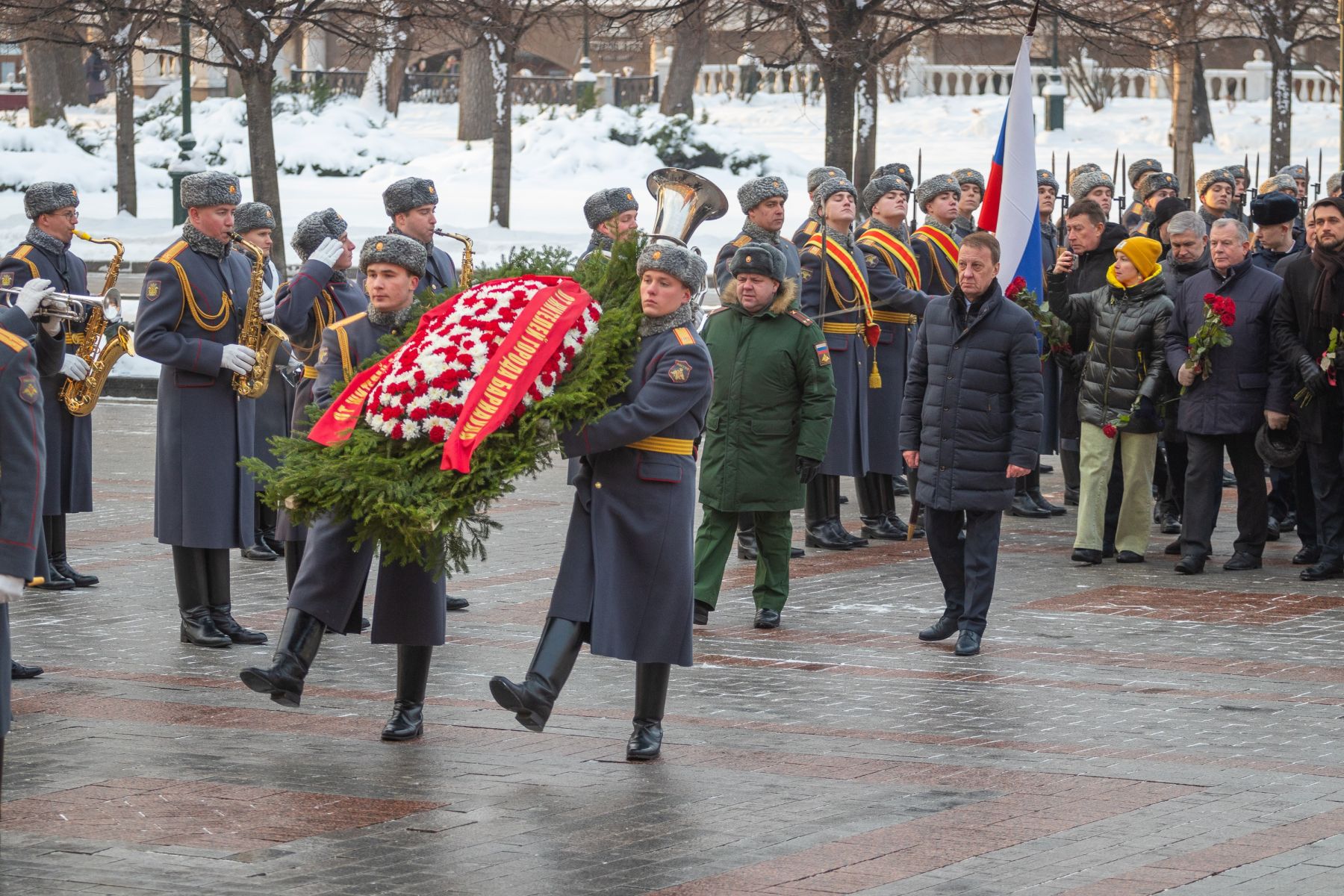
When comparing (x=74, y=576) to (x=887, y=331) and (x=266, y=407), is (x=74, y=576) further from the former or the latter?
(x=887, y=331)

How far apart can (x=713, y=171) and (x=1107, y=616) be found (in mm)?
27741

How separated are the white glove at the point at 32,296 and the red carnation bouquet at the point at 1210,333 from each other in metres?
7.07

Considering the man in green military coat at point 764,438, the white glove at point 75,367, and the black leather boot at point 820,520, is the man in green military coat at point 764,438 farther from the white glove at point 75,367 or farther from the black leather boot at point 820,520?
the white glove at point 75,367

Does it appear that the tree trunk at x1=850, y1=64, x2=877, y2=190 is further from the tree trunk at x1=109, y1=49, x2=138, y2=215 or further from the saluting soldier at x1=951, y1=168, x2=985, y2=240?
the tree trunk at x1=109, y1=49, x2=138, y2=215

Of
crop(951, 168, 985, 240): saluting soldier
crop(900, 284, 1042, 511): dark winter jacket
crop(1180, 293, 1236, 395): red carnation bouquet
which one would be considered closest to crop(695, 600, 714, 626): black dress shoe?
crop(900, 284, 1042, 511): dark winter jacket

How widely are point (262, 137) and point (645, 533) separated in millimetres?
17567

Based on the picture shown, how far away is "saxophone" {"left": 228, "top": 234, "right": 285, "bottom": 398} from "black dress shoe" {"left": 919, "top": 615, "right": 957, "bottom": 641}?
130 inches

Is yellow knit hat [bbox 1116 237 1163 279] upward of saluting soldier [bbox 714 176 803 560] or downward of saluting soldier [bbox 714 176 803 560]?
downward

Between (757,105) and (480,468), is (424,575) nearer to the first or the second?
(480,468)

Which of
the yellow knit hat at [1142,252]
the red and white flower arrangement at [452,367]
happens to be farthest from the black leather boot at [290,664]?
the yellow knit hat at [1142,252]

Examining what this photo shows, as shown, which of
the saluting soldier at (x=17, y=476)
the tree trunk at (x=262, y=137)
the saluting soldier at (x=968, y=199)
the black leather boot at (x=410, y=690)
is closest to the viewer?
the saluting soldier at (x=17, y=476)

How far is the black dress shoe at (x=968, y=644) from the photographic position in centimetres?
941

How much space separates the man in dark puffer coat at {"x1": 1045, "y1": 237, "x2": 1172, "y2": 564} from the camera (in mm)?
11805

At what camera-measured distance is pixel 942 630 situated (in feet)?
31.8
